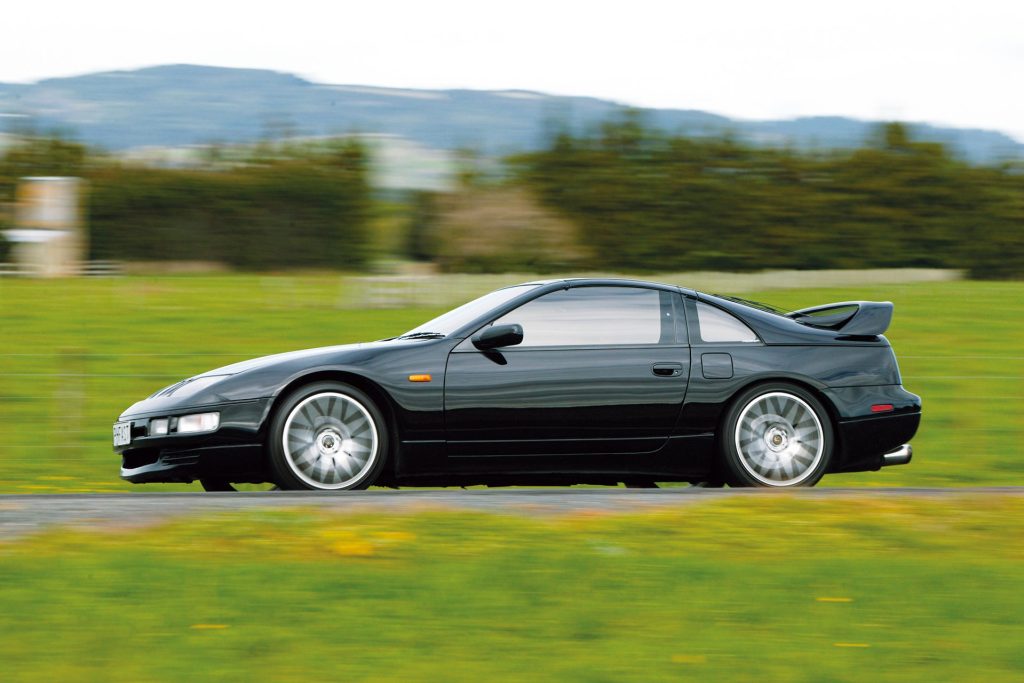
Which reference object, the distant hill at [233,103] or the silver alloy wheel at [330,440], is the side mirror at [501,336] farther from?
the distant hill at [233,103]

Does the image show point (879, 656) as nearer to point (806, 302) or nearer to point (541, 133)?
point (806, 302)

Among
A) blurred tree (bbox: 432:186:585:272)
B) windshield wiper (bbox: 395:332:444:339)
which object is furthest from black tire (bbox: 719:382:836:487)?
blurred tree (bbox: 432:186:585:272)

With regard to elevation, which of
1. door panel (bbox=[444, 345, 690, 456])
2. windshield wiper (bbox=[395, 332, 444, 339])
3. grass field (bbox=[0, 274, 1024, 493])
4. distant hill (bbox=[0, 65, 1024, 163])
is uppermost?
distant hill (bbox=[0, 65, 1024, 163])

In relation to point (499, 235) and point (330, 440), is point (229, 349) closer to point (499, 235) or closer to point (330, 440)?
point (330, 440)

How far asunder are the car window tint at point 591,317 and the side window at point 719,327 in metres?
0.25

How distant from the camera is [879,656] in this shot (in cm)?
489

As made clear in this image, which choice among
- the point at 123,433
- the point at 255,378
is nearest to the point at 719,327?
the point at 255,378

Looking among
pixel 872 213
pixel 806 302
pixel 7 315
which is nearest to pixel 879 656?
pixel 7 315

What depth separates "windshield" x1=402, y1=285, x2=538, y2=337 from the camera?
8.63 meters

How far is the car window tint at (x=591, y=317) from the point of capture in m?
8.52

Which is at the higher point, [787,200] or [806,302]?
[787,200]

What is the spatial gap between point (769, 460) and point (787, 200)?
963 inches

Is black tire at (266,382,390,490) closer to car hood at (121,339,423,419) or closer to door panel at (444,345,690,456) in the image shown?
car hood at (121,339,423,419)

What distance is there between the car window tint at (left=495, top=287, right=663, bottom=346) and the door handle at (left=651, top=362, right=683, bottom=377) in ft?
0.53
